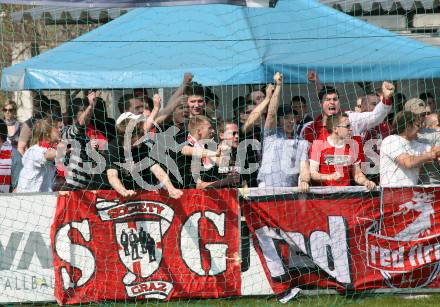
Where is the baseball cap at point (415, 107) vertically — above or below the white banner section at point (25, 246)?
above

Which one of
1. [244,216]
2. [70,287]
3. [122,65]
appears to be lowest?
[70,287]

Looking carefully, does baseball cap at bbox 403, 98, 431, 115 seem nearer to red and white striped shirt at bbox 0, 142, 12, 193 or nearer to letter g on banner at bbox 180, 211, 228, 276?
letter g on banner at bbox 180, 211, 228, 276

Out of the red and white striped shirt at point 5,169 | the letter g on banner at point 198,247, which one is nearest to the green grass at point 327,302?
the letter g on banner at point 198,247

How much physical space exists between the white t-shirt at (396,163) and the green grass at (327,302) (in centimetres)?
101

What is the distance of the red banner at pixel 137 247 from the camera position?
8.04 meters

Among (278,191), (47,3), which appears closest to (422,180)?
(278,191)

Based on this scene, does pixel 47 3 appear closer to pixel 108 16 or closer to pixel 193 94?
pixel 193 94

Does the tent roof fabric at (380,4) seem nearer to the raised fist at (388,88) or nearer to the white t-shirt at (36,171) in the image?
the raised fist at (388,88)

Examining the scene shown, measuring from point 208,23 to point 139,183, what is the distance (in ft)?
10.6

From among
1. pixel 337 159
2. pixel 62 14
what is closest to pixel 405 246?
pixel 337 159

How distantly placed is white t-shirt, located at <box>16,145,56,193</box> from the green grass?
4.74 ft

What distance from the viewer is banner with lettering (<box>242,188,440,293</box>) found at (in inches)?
320

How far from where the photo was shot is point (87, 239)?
26.4 feet

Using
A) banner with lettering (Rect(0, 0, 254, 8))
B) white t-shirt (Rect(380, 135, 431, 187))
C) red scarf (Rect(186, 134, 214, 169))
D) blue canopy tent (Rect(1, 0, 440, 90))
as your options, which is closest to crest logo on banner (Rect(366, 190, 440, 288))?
white t-shirt (Rect(380, 135, 431, 187))
